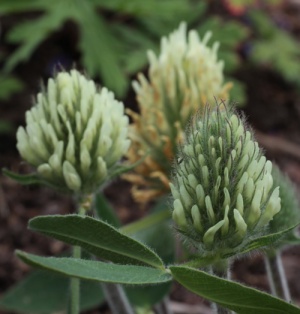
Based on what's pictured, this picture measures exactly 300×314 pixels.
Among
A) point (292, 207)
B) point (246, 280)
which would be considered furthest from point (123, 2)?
point (292, 207)

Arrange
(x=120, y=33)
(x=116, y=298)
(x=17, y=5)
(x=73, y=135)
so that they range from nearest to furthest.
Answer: (x=73, y=135) → (x=116, y=298) → (x=17, y=5) → (x=120, y=33)

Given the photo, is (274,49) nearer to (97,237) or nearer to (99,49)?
(99,49)

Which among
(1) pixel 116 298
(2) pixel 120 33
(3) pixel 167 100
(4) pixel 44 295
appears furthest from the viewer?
(2) pixel 120 33

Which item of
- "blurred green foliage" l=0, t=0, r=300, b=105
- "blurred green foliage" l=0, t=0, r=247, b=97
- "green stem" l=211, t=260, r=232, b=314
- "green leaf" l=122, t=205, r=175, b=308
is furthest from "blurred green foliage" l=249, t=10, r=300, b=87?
"green stem" l=211, t=260, r=232, b=314

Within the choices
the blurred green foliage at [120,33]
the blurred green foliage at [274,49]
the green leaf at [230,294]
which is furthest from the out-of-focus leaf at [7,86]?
the green leaf at [230,294]

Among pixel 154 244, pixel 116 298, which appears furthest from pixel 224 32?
pixel 116 298

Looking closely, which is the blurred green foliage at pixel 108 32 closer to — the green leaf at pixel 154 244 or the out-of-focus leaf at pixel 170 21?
the out-of-focus leaf at pixel 170 21

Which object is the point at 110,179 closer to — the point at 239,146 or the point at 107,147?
the point at 107,147
